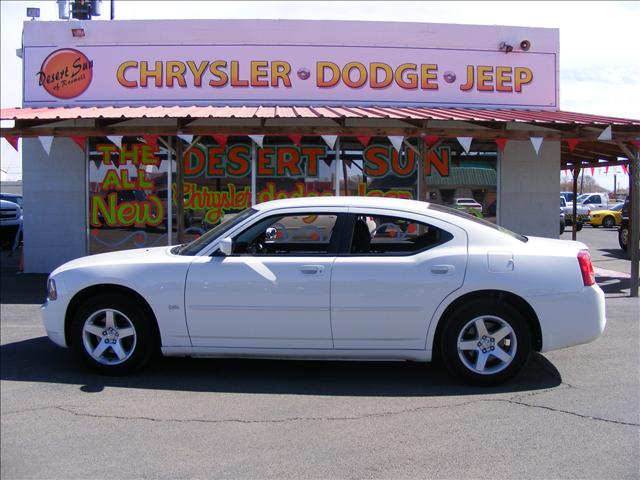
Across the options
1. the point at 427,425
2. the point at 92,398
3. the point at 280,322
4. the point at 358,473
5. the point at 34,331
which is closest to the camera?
the point at 358,473

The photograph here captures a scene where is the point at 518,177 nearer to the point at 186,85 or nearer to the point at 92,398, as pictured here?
the point at 186,85

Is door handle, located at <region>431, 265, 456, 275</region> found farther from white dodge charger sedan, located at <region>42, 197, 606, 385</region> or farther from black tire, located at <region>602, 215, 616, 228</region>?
black tire, located at <region>602, 215, 616, 228</region>

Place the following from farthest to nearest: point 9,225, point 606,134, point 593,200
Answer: point 593,200, point 9,225, point 606,134

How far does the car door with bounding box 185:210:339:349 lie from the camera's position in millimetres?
5148

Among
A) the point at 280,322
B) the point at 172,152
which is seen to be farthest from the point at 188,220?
the point at 280,322

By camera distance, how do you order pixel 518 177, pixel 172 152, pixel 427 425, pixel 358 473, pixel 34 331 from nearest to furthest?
pixel 358 473, pixel 427 425, pixel 34 331, pixel 172 152, pixel 518 177

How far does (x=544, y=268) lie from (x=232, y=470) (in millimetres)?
2974

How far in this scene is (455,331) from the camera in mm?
5098

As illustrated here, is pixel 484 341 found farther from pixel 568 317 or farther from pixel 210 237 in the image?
pixel 210 237

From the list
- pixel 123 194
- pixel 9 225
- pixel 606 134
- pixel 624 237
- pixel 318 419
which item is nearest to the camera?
pixel 318 419

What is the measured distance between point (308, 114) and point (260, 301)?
5821 mm

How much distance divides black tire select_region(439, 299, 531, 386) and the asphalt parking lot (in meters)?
0.15

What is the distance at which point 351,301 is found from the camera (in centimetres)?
512

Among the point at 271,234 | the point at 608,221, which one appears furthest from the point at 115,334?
the point at 608,221
